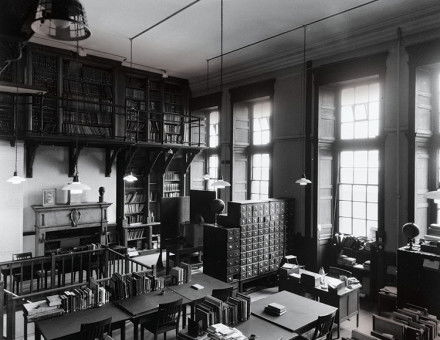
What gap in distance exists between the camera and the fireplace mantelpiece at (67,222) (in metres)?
8.26

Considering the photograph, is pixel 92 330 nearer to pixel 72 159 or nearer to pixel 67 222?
pixel 67 222

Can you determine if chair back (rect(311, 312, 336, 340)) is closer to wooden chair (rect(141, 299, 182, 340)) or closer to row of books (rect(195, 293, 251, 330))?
row of books (rect(195, 293, 251, 330))

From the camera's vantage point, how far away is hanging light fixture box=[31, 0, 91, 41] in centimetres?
251

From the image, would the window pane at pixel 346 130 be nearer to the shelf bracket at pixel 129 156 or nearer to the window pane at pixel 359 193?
the window pane at pixel 359 193

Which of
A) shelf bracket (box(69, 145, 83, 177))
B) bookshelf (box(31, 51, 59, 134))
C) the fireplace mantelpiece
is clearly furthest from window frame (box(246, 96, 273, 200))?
bookshelf (box(31, 51, 59, 134))

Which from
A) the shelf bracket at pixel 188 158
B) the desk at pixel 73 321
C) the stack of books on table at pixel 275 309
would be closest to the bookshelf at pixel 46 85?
the shelf bracket at pixel 188 158

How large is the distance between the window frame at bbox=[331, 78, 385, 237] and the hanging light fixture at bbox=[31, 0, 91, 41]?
579cm

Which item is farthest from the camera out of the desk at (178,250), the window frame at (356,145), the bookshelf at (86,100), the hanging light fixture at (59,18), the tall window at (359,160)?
the bookshelf at (86,100)

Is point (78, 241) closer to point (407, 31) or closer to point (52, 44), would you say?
point (52, 44)

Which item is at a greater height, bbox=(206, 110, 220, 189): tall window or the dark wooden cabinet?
bbox=(206, 110, 220, 189): tall window

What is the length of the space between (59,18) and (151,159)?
26.1ft

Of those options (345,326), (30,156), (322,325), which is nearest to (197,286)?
(322,325)

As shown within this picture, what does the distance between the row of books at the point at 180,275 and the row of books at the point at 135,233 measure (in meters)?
4.76

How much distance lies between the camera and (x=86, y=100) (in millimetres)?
8500
